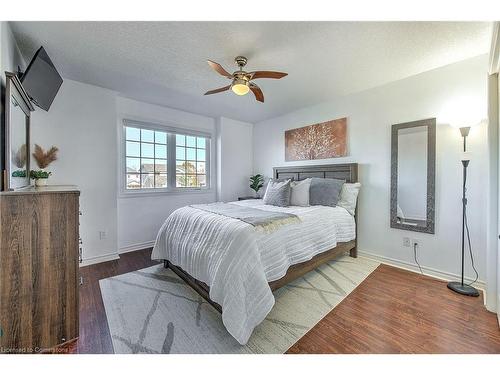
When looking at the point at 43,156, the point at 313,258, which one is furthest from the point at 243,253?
the point at 43,156

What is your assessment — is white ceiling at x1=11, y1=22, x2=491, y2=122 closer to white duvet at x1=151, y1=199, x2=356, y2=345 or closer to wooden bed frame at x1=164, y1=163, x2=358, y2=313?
wooden bed frame at x1=164, y1=163, x2=358, y2=313

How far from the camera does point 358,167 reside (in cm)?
320

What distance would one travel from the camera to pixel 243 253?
1625 millimetres

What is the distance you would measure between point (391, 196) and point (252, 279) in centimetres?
235

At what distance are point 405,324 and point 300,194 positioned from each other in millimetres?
1837

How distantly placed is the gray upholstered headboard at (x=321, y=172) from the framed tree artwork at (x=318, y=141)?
0.20 m

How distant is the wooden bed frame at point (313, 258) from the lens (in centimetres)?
199

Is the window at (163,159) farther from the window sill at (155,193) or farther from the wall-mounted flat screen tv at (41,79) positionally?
the wall-mounted flat screen tv at (41,79)

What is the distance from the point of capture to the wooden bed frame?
199 centimetres

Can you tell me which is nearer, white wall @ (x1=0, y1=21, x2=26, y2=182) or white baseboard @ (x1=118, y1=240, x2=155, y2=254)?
white wall @ (x1=0, y1=21, x2=26, y2=182)

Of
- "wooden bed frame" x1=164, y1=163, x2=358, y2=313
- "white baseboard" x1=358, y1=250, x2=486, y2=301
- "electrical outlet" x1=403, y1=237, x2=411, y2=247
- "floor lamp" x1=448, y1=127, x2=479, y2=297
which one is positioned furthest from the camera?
"electrical outlet" x1=403, y1=237, x2=411, y2=247

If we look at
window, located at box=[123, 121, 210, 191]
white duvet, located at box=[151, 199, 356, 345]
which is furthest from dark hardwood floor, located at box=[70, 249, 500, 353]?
window, located at box=[123, 121, 210, 191]

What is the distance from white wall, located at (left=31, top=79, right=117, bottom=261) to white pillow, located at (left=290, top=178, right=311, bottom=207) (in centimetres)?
274

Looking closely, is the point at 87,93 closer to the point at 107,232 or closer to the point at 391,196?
the point at 107,232
